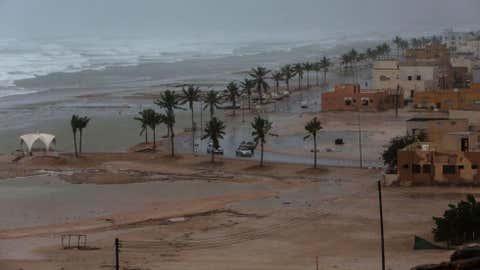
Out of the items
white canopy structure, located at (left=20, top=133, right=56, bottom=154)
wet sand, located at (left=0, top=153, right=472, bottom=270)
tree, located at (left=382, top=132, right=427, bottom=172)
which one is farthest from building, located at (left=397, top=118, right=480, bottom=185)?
white canopy structure, located at (left=20, top=133, right=56, bottom=154)

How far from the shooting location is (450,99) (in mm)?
59094

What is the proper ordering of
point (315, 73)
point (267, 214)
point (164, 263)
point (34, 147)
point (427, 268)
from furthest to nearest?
point (315, 73), point (34, 147), point (267, 214), point (164, 263), point (427, 268)

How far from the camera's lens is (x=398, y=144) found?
126 feet

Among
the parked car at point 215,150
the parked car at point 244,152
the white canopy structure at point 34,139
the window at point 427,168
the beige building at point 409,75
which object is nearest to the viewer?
the window at point 427,168

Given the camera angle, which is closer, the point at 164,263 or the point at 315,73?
the point at 164,263

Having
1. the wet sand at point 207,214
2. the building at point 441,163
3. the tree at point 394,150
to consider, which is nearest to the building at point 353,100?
the wet sand at point 207,214

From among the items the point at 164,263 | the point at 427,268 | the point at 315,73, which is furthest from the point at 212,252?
the point at 315,73

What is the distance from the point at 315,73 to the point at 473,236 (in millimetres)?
72180

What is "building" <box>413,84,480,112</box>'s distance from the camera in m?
56.6

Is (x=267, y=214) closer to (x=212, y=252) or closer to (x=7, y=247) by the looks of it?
(x=212, y=252)

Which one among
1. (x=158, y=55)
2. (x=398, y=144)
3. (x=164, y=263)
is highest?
(x=158, y=55)

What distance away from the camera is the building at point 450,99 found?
5662cm

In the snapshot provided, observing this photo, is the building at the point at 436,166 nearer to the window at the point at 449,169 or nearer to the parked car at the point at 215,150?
the window at the point at 449,169

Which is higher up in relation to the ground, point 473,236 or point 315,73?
point 315,73
